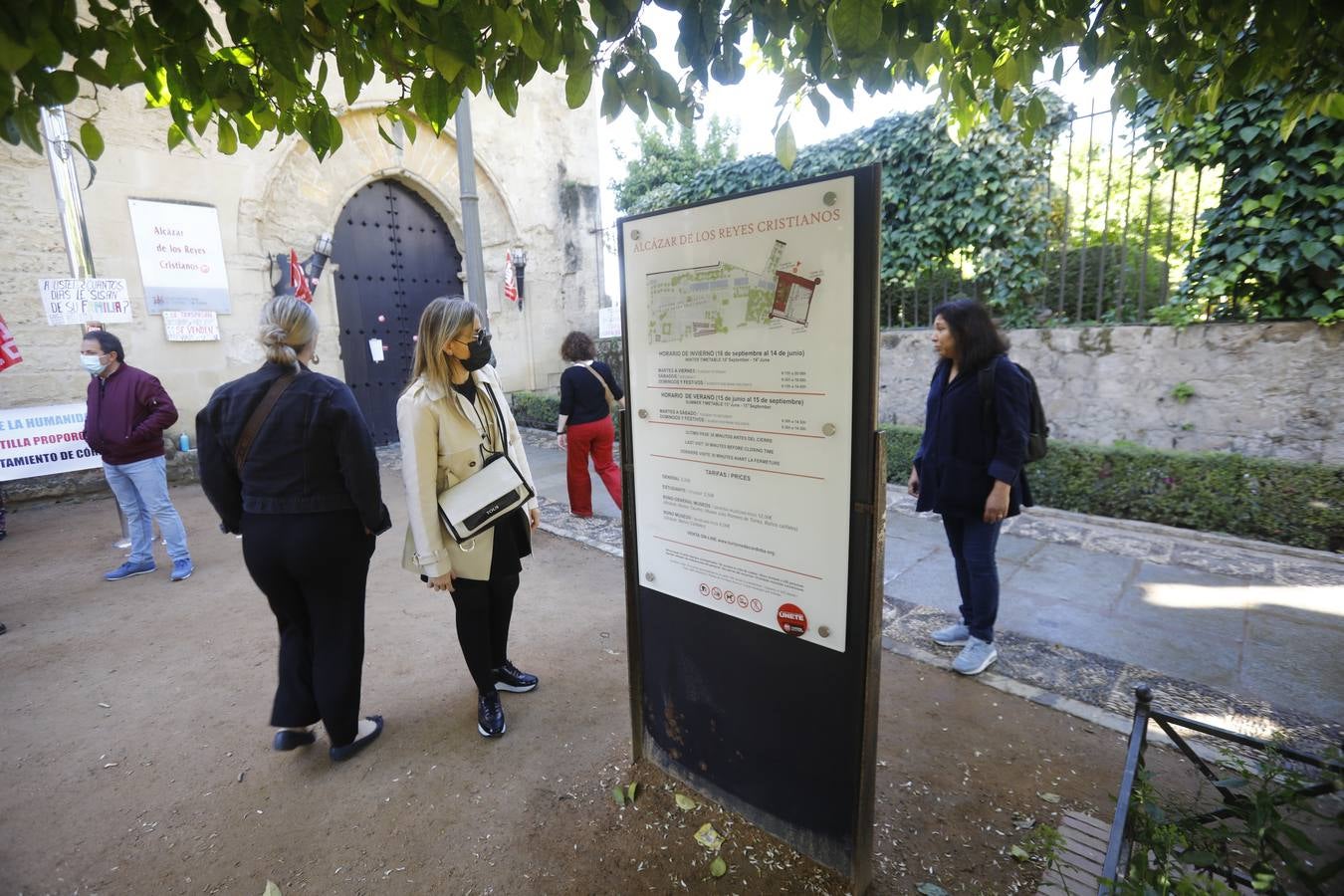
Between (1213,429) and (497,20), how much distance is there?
6.68m

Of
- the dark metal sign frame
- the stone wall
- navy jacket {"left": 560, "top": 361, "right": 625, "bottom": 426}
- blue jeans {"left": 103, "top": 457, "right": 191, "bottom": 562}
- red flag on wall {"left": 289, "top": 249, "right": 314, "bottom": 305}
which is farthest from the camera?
red flag on wall {"left": 289, "top": 249, "right": 314, "bottom": 305}

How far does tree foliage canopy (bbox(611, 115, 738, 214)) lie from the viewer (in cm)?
1897

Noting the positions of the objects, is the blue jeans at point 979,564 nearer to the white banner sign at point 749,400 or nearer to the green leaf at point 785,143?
the white banner sign at point 749,400

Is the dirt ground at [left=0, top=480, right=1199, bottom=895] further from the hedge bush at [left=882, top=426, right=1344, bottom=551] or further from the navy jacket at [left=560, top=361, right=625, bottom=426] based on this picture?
the hedge bush at [left=882, top=426, right=1344, bottom=551]

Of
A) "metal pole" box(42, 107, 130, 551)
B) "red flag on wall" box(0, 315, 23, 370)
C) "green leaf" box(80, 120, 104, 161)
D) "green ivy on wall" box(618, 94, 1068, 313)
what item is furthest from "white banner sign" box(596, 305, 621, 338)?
"green leaf" box(80, 120, 104, 161)

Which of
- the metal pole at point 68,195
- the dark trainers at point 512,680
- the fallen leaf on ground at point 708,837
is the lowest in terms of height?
the fallen leaf on ground at point 708,837

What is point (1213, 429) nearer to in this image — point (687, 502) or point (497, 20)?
point (687, 502)

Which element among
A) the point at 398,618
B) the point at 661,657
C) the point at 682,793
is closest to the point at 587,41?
the point at 661,657

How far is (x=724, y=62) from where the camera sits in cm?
193

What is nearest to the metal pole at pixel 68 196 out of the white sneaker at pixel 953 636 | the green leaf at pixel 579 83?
the green leaf at pixel 579 83

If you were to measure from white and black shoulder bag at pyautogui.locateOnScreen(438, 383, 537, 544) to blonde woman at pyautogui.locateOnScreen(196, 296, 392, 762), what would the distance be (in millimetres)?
314

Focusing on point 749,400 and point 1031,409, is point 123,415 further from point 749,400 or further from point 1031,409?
point 1031,409

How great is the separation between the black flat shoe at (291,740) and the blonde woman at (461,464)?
78 cm

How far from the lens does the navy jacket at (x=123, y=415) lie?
185 inches
